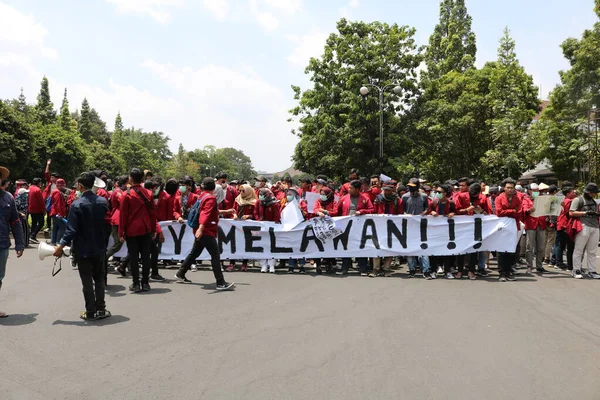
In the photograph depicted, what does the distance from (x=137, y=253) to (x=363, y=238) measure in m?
4.68

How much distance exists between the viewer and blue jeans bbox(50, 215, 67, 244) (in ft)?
41.0

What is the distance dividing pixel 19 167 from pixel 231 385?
1137 inches

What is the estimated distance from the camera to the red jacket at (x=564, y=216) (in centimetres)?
1082

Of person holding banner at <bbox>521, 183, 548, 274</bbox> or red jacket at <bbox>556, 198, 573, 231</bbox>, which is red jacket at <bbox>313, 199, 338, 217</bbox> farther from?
red jacket at <bbox>556, 198, 573, 231</bbox>

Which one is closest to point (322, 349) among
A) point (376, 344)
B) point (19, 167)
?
point (376, 344)

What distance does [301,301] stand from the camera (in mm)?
7531

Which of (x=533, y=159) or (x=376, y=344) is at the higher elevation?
(x=533, y=159)

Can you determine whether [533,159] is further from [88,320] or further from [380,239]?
[88,320]

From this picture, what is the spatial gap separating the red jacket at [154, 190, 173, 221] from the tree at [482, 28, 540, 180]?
1006 inches

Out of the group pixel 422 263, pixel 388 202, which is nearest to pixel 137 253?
pixel 388 202

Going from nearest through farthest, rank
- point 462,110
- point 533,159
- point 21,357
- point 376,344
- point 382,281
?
point 21,357 < point 376,344 < point 382,281 < point 533,159 < point 462,110

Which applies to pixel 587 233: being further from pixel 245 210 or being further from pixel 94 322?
pixel 94 322

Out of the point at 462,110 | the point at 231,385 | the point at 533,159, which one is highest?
the point at 462,110

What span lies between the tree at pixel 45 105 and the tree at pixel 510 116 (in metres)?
58.4
